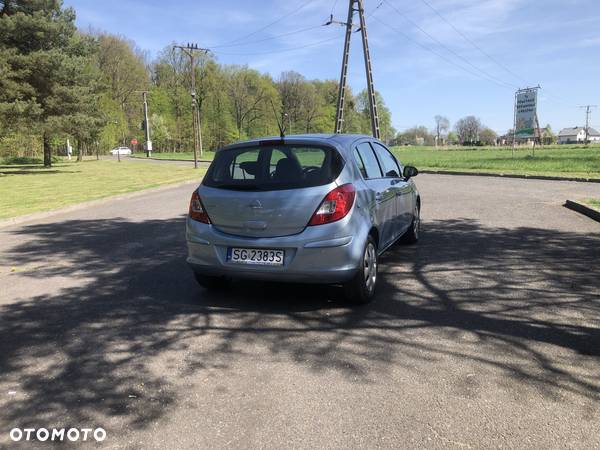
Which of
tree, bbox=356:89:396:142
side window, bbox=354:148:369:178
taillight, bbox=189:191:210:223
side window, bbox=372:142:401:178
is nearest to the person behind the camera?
taillight, bbox=189:191:210:223

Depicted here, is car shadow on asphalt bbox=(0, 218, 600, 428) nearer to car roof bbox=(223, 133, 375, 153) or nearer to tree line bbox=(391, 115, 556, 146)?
car roof bbox=(223, 133, 375, 153)

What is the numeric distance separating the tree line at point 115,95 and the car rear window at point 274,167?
17752mm

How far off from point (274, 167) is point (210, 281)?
142 centimetres

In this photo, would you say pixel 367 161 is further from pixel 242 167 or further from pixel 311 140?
pixel 242 167

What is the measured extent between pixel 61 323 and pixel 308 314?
224 centimetres

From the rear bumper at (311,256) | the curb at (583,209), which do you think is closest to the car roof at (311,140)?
the rear bumper at (311,256)

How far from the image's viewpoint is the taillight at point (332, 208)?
14.2ft

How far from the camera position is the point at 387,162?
6.30 metres

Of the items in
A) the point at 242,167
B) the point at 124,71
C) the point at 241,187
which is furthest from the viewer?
the point at 124,71

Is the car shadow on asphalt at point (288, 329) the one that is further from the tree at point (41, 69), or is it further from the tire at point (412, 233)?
the tree at point (41, 69)

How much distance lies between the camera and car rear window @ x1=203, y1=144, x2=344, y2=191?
4500 millimetres

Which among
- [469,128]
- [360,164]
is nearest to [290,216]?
[360,164]

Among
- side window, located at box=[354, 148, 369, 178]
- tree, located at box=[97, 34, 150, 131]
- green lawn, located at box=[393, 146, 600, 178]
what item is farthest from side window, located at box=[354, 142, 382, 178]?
tree, located at box=[97, 34, 150, 131]

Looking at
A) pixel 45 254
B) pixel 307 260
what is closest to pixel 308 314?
pixel 307 260
